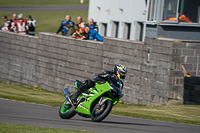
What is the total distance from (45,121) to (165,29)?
8.64 meters

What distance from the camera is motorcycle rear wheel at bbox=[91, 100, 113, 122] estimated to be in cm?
1059

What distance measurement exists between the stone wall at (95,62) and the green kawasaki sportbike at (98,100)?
5.79m

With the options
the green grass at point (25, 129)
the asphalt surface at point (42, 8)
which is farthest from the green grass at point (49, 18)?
the green grass at point (25, 129)

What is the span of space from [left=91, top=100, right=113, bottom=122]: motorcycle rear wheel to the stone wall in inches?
244

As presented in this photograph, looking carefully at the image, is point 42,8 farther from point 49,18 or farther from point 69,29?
point 69,29

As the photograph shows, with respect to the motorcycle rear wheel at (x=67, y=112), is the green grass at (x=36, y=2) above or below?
above

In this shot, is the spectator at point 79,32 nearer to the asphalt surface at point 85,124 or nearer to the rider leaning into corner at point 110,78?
the asphalt surface at point 85,124

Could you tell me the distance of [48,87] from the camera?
23094mm

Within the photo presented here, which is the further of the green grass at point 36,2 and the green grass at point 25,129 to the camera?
the green grass at point 36,2

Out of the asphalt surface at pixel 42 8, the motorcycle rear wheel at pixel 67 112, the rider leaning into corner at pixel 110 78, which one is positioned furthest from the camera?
the asphalt surface at pixel 42 8

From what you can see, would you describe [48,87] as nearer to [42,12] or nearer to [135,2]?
[135,2]

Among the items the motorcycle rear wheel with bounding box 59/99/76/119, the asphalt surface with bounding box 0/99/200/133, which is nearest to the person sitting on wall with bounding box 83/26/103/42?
the asphalt surface with bounding box 0/99/200/133

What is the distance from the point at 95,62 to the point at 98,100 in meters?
9.25

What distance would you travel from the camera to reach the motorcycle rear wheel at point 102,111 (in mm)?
10594
